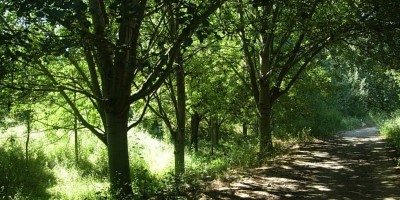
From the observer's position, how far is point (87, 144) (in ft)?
75.4

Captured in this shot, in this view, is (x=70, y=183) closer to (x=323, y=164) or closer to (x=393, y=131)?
(x=323, y=164)

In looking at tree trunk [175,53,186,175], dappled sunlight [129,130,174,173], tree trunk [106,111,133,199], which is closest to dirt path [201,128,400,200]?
tree trunk [106,111,133,199]

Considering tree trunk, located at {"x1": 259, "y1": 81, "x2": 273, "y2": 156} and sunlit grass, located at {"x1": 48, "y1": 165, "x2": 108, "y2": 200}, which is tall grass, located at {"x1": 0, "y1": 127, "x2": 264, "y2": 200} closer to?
sunlit grass, located at {"x1": 48, "y1": 165, "x2": 108, "y2": 200}

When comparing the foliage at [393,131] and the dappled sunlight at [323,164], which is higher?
the foliage at [393,131]

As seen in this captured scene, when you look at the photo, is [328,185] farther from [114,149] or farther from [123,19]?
[123,19]

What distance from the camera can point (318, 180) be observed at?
10047 mm

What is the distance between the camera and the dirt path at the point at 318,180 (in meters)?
8.29

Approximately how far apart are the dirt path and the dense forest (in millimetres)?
718

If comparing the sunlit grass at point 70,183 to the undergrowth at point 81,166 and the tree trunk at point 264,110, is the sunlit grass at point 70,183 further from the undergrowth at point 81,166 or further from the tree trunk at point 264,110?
the tree trunk at point 264,110

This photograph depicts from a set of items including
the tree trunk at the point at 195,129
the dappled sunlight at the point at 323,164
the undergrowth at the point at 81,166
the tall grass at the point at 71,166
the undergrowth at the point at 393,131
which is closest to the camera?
the dappled sunlight at the point at 323,164

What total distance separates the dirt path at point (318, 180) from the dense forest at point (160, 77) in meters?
0.72

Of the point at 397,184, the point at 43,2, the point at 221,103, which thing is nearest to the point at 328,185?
the point at 397,184

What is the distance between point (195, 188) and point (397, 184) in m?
4.63

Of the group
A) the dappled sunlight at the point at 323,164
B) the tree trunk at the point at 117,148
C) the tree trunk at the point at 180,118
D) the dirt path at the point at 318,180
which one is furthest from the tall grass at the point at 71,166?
the tree trunk at the point at 117,148
